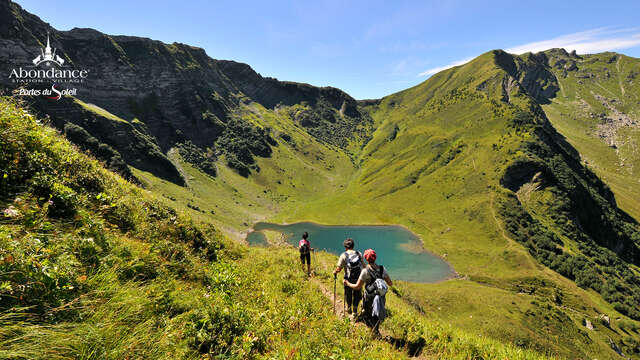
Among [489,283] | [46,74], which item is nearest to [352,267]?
[489,283]

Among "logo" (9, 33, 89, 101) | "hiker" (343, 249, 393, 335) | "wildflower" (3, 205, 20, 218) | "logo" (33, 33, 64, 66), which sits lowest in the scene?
"hiker" (343, 249, 393, 335)

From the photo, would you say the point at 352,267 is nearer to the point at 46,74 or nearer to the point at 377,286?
the point at 377,286

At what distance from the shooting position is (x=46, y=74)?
179 meters

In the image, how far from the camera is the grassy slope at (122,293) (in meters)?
3.55

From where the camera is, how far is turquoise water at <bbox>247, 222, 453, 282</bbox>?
12631 cm

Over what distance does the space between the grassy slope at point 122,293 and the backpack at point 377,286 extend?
1.27 m

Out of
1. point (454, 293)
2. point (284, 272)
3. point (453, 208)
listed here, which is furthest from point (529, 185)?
point (284, 272)

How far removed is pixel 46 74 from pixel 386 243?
272023mm

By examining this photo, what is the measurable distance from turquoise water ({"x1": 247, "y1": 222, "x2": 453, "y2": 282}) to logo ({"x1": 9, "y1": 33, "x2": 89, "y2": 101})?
171 m

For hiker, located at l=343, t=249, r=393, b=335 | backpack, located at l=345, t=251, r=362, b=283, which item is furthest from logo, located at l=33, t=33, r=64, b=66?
hiker, located at l=343, t=249, r=393, b=335

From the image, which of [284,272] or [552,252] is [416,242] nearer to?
[552,252]

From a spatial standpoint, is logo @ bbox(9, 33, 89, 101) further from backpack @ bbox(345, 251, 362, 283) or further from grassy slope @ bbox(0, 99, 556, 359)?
backpack @ bbox(345, 251, 362, 283)

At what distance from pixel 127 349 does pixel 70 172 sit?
831 cm

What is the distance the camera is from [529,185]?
176 m
